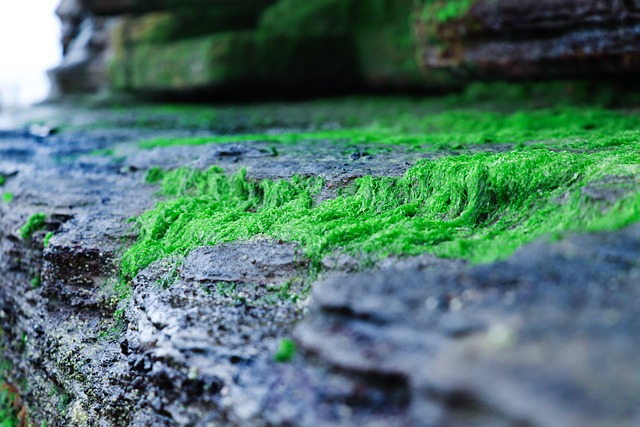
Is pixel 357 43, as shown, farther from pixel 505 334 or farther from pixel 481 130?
pixel 505 334

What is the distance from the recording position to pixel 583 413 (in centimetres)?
157

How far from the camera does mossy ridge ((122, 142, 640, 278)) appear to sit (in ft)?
9.34

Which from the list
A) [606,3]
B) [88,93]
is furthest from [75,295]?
[88,93]

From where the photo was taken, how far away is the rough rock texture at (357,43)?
6691 mm

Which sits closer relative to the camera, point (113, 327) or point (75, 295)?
point (113, 327)

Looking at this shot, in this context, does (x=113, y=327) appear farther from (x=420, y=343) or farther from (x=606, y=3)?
(x=606, y=3)

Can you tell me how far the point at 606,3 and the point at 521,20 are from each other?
1.11m

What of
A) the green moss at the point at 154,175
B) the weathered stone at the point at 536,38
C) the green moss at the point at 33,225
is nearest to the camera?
the green moss at the point at 33,225

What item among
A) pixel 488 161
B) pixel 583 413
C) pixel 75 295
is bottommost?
pixel 75 295

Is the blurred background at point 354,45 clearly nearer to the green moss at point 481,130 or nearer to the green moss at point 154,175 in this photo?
the green moss at point 481,130

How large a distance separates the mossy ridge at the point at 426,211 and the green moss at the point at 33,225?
3.68ft

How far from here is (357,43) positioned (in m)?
11.9

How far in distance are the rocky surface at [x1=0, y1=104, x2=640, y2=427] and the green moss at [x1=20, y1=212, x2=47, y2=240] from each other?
0.05 m

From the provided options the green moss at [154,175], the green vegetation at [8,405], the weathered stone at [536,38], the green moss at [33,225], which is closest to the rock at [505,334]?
the green moss at [154,175]
